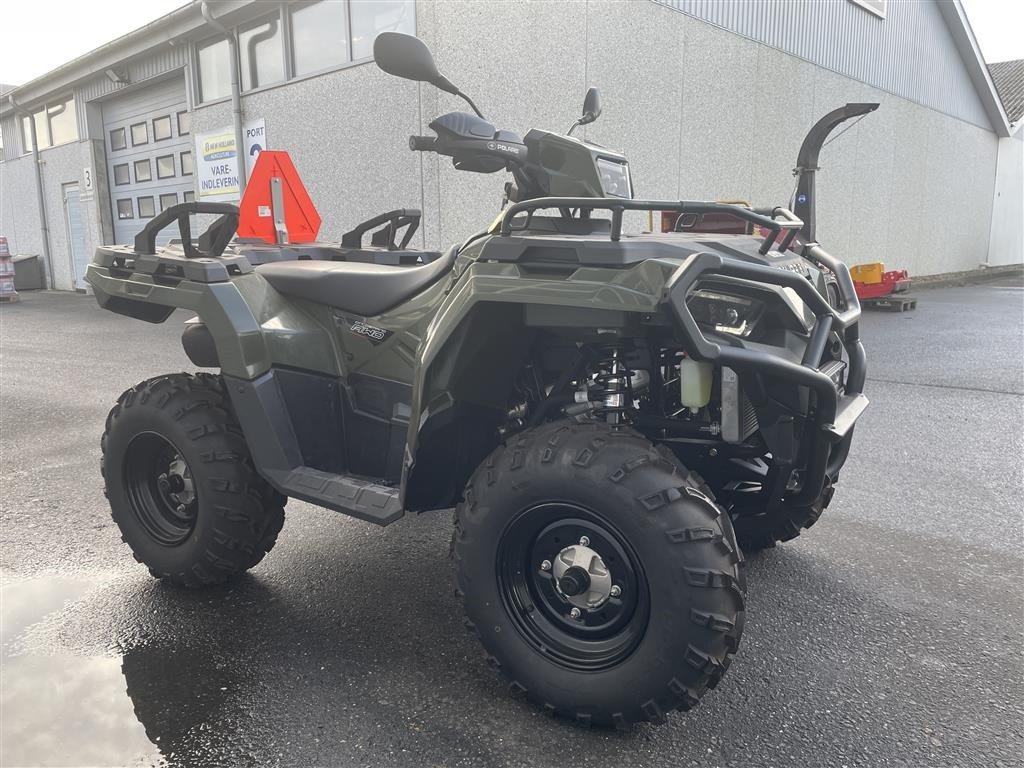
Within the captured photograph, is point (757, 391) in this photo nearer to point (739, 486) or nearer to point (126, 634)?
point (739, 486)

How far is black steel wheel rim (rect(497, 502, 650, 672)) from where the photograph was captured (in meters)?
2.04

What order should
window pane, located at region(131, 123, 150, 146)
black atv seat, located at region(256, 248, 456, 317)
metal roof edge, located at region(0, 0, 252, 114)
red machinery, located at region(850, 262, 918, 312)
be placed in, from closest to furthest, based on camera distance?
1. black atv seat, located at region(256, 248, 456, 317)
2. metal roof edge, located at region(0, 0, 252, 114)
3. red machinery, located at region(850, 262, 918, 312)
4. window pane, located at region(131, 123, 150, 146)

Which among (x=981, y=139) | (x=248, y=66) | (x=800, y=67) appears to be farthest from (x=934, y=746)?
(x=981, y=139)

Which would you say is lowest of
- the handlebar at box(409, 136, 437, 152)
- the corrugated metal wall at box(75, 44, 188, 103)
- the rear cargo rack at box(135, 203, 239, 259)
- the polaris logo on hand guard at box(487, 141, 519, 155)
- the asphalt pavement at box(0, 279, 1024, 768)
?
the asphalt pavement at box(0, 279, 1024, 768)

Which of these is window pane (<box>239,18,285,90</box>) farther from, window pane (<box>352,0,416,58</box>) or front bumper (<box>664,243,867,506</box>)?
front bumper (<box>664,243,867,506</box>)

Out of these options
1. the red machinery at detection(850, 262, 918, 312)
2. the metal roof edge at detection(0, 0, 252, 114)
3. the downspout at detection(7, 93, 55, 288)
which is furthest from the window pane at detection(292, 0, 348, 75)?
the downspout at detection(7, 93, 55, 288)

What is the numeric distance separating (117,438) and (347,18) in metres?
8.47

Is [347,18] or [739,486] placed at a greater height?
[347,18]

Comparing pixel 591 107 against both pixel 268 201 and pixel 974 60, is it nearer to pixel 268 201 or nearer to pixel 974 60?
pixel 268 201

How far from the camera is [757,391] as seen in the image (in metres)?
2.08

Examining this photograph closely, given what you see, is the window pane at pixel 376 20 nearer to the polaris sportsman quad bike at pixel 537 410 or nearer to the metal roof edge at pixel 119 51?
the metal roof edge at pixel 119 51

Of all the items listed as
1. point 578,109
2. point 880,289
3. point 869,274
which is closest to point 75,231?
point 578,109

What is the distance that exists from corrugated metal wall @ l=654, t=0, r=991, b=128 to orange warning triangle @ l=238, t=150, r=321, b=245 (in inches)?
357

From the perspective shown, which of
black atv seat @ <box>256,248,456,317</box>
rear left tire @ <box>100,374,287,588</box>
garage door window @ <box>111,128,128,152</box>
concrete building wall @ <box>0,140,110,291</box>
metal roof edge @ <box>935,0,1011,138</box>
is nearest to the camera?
black atv seat @ <box>256,248,456,317</box>
